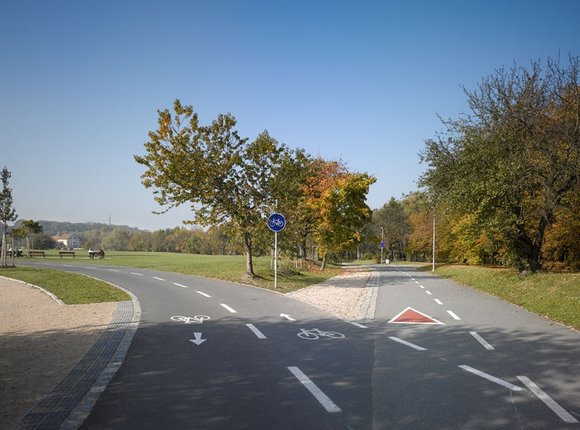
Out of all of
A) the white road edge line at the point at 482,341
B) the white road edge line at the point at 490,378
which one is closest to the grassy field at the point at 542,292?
the white road edge line at the point at 482,341

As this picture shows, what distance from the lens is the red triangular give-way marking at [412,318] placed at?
11.1 meters

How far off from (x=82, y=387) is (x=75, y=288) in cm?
1248

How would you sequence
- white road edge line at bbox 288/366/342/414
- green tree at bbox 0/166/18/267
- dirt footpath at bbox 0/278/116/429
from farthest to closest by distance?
green tree at bbox 0/166/18/267 < dirt footpath at bbox 0/278/116/429 < white road edge line at bbox 288/366/342/414

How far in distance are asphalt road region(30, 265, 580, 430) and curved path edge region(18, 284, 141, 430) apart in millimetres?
169

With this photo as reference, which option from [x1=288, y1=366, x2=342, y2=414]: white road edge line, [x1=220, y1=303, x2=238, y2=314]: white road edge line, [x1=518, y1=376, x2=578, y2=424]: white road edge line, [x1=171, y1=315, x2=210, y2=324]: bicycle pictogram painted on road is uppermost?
[x1=518, y1=376, x2=578, y2=424]: white road edge line

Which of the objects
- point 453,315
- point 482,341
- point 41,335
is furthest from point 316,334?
point 41,335

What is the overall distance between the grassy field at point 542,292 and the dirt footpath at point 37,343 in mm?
11066

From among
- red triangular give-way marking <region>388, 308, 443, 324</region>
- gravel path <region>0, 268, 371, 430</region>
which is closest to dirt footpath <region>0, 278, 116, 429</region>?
gravel path <region>0, 268, 371, 430</region>

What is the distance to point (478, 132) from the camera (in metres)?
21.4

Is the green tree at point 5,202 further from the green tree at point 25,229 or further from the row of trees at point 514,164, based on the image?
the row of trees at point 514,164

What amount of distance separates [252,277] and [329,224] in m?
14.0

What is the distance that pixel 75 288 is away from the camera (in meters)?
16.6

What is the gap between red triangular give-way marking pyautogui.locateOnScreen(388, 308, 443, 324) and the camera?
11.1 metres

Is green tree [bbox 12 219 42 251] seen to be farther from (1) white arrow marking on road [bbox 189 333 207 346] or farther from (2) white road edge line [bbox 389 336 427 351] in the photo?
(2) white road edge line [bbox 389 336 427 351]
